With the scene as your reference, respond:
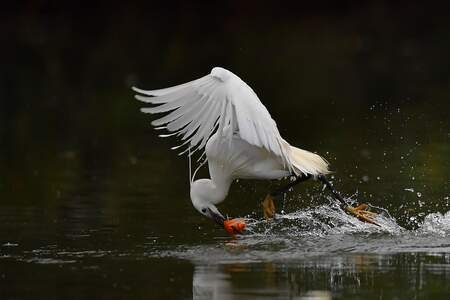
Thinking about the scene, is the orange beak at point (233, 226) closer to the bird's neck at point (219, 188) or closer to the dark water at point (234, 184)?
the dark water at point (234, 184)

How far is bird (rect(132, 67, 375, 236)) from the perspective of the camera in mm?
9484

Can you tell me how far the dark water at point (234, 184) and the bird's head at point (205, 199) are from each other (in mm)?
208

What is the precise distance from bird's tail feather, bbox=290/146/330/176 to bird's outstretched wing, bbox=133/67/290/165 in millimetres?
561

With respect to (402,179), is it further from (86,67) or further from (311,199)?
(86,67)

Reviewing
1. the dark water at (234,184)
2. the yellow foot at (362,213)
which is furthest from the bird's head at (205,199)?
the yellow foot at (362,213)

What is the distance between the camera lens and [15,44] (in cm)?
2988

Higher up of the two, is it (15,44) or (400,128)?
(15,44)

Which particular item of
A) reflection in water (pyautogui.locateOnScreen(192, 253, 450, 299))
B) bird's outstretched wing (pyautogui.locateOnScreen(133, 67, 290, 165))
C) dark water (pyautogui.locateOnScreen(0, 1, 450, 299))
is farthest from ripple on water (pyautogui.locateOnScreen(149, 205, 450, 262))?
bird's outstretched wing (pyautogui.locateOnScreen(133, 67, 290, 165))

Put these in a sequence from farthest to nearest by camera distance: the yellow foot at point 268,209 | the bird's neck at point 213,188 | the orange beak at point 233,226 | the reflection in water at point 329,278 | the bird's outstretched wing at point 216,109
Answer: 1. the yellow foot at point 268,209
2. the bird's neck at point 213,188
3. the orange beak at point 233,226
4. the bird's outstretched wing at point 216,109
5. the reflection in water at point 329,278

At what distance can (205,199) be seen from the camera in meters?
10.0

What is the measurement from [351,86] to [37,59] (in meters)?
8.22

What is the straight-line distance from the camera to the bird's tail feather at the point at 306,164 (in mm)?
10477

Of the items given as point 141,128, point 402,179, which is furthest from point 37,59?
point 402,179

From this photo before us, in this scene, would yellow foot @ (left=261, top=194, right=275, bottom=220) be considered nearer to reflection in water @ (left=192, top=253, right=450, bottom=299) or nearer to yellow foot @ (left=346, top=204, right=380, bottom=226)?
yellow foot @ (left=346, top=204, right=380, bottom=226)
